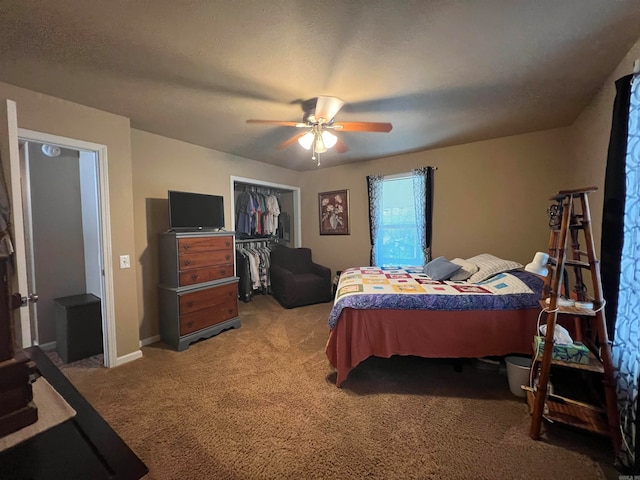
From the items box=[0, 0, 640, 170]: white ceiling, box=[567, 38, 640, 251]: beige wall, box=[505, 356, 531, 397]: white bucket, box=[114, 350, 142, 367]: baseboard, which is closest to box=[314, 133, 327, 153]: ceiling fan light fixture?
box=[0, 0, 640, 170]: white ceiling

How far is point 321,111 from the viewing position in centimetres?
229

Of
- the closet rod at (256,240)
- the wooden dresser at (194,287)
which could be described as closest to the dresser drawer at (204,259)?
the wooden dresser at (194,287)

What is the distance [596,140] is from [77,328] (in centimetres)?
523

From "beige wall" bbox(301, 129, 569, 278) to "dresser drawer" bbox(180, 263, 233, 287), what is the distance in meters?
2.74

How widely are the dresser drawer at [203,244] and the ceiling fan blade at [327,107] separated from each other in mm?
1872

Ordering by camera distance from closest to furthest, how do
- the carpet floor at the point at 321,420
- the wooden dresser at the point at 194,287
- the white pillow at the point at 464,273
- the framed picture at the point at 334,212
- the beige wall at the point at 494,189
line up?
the carpet floor at the point at 321,420, the white pillow at the point at 464,273, the wooden dresser at the point at 194,287, the beige wall at the point at 494,189, the framed picture at the point at 334,212

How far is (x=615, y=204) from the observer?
152 centimetres

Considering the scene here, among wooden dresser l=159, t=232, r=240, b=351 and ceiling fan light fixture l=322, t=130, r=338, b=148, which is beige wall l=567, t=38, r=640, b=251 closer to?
ceiling fan light fixture l=322, t=130, r=338, b=148

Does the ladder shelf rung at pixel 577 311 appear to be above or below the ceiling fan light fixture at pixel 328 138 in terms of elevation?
below

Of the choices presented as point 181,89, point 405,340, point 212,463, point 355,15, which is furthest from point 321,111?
point 212,463

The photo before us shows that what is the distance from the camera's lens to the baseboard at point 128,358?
2553mm

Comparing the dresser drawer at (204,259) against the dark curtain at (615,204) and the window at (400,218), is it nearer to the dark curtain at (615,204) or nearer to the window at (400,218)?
the window at (400,218)

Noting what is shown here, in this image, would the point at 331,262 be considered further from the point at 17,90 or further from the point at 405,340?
the point at 17,90

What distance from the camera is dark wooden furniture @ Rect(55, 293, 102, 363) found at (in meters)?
2.62
